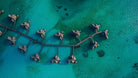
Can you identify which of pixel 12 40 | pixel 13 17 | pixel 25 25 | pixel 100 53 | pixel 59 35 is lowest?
pixel 100 53

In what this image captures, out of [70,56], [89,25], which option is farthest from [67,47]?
[89,25]

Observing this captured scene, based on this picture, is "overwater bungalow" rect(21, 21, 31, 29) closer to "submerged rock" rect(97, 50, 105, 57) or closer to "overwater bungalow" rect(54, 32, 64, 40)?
"overwater bungalow" rect(54, 32, 64, 40)

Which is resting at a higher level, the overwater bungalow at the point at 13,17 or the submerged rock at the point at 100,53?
the overwater bungalow at the point at 13,17

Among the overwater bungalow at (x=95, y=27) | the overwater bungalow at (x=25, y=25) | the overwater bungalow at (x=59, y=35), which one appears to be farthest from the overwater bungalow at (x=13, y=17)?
the overwater bungalow at (x=95, y=27)

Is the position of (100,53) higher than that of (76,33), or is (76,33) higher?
(76,33)

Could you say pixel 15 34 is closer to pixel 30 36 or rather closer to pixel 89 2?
pixel 30 36

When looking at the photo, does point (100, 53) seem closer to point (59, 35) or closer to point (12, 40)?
point (59, 35)

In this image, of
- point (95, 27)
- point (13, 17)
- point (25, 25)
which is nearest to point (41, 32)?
point (25, 25)

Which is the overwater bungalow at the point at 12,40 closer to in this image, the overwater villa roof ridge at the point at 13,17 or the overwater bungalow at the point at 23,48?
the overwater bungalow at the point at 23,48

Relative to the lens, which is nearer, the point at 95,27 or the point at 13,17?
the point at 13,17
